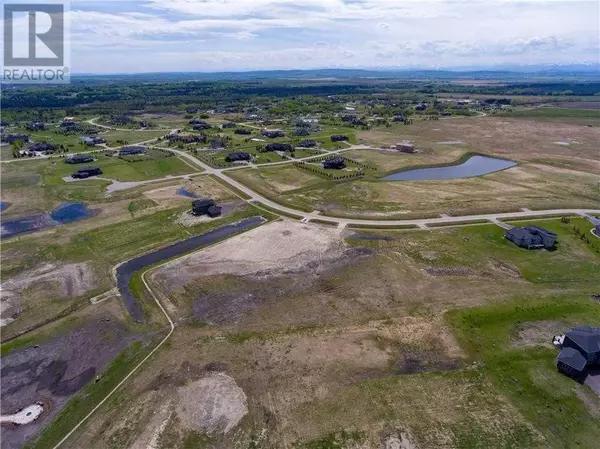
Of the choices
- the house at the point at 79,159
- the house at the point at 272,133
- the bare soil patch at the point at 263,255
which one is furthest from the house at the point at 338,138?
the house at the point at 79,159

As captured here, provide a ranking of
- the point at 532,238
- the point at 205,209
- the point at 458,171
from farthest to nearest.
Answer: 1. the point at 458,171
2. the point at 205,209
3. the point at 532,238

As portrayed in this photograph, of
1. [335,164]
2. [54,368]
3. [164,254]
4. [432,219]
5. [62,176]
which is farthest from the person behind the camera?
[335,164]

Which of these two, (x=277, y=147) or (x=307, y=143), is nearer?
(x=277, y=147)

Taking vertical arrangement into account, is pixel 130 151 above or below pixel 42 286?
above

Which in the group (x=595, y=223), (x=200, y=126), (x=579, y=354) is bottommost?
(x=579, y=354)

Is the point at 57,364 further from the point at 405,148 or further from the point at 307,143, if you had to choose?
the point at 405,148

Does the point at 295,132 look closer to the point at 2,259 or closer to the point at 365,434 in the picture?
the point at 2,259

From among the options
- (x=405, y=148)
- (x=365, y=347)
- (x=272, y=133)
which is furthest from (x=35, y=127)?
(x=365, y=347)

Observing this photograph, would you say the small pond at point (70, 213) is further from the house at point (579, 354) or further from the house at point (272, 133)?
the house at point (579, 354)
